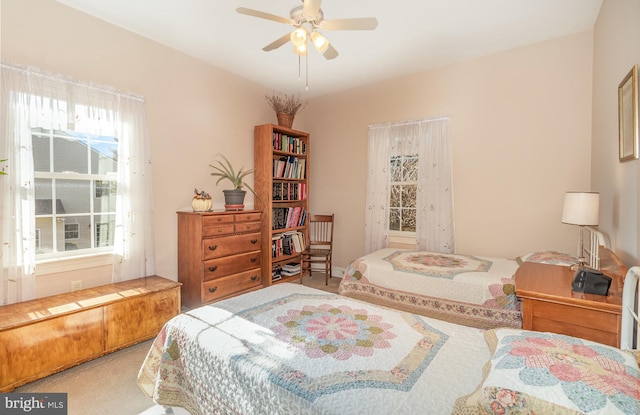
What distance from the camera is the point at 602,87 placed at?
251cm

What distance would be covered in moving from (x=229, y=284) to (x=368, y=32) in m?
2.91

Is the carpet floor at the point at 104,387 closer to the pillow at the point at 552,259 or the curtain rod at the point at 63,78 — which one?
the curtain rod at the point at 63,78

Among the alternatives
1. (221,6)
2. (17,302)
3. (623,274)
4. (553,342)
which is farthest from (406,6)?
(17,302)

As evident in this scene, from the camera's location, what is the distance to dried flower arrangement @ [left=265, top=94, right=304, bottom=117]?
14.0 ft

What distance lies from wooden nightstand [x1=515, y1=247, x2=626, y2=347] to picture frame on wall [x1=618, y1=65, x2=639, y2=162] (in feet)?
2.07

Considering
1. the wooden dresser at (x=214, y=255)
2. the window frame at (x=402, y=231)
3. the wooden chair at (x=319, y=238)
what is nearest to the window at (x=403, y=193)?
the window frame at (x=402, y=231)

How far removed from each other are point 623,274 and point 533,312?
19.1 inches

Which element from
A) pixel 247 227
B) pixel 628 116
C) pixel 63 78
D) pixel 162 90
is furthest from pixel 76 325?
pixel 628 116

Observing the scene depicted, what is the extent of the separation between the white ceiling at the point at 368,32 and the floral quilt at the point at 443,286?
2192mm

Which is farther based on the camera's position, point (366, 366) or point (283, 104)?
point (283, 104)

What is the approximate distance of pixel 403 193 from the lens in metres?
4.00

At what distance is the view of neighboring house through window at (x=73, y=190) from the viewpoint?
2.40 m

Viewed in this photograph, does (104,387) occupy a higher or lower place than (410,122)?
lower

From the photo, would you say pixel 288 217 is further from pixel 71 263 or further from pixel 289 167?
pixel 71 263
